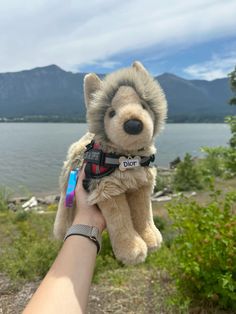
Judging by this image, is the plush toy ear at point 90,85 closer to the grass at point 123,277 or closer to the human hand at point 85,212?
the human hand at point 85,212

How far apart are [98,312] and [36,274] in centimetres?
128

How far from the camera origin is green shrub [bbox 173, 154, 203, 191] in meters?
13.2

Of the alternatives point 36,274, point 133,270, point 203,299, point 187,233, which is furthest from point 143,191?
point 36,274

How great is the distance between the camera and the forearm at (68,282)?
1.21 metres

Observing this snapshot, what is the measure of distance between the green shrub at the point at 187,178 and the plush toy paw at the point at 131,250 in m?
11.8

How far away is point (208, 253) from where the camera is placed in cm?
337

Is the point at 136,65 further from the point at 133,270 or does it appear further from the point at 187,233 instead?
the point at 133,270

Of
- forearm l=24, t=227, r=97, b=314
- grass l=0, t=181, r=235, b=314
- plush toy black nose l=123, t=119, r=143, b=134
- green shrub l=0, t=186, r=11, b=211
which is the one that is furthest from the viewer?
green shrub l=0, t=186, r=11, b=211

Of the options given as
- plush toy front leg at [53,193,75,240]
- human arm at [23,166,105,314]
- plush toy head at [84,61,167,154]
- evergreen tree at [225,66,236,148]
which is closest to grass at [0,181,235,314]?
plush toy front leg at [53,193,75,240]

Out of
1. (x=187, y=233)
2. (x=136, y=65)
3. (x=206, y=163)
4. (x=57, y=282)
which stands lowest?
(x=206, y=163)

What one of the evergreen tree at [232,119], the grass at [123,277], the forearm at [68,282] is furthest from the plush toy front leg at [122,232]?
the evergreen tree at [232,119]

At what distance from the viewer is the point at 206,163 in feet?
53.3

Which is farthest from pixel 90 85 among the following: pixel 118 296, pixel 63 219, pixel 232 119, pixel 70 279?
pixel 232 119

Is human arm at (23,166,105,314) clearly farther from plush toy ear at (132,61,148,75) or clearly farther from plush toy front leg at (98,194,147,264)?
plush toy ear at (132,61,148,75)
